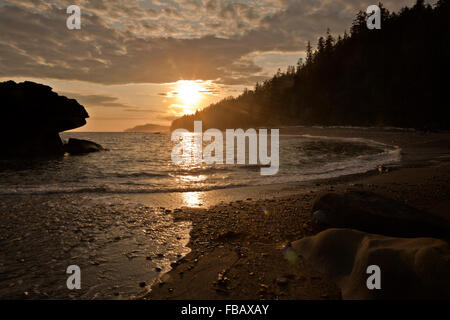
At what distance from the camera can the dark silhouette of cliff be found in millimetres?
61913

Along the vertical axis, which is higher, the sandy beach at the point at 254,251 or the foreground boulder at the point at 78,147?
the foreground boulder at the point at 78,147

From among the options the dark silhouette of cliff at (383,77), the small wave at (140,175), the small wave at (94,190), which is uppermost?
the dark silhouette of cliff at (383,77)

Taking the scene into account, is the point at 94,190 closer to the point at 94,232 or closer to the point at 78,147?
the point at 94,232

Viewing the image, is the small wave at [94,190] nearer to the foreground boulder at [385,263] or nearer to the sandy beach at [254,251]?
the sandy beach at [254,251]

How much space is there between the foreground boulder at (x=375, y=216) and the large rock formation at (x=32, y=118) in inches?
1333

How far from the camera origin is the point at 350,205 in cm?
539

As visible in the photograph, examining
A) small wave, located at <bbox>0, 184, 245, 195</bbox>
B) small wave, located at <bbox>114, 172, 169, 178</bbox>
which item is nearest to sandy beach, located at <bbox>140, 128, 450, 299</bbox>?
small wave, located at <bbox>0, 184, 245, 195</bbox>

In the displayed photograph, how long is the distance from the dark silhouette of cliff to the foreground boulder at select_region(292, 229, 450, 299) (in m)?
61.9

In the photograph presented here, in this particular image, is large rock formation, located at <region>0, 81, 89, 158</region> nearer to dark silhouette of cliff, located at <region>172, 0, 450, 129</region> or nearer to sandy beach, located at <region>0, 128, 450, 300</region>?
sandy beach, located at <region>0, 128, 450, 300</region>

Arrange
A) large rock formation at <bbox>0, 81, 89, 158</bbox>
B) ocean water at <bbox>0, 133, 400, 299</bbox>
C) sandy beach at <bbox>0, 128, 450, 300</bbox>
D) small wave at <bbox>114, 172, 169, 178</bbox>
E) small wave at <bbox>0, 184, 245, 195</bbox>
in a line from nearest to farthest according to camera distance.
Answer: sandy beach at <bbox>0, 128, 450, 300</bbox>
ocean water at <bbox>0, 133, 400, 299</bbox>
small wave at <bbox>0, 184, 245, 195</bbox>
small wave at <bbox>114, 172, 169, 178</bbox>
large rock formation at <bbox>0, 81, 89, 158</bbox>

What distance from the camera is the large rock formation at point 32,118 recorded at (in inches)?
1088

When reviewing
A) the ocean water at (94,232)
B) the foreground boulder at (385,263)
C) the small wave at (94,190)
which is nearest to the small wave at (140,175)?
the ocean water at (94,232)

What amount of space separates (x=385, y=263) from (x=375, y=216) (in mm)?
1845
